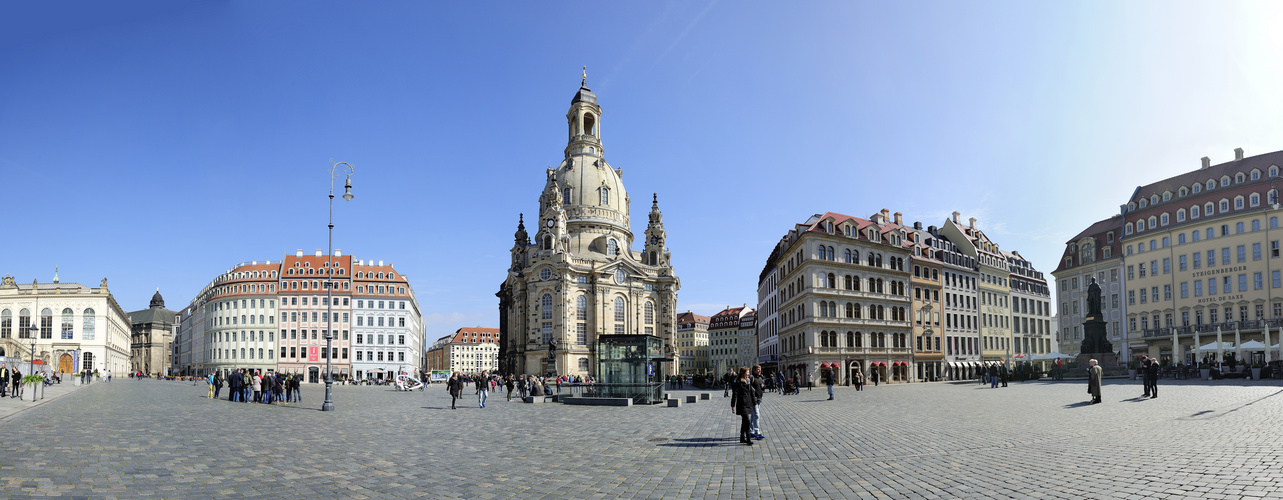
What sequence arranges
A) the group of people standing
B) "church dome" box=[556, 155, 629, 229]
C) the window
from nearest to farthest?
1. the group of people standing
2. the window
3. "church dome" box=[556, 155, 629, 229]

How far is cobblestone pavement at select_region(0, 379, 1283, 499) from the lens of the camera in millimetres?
10914

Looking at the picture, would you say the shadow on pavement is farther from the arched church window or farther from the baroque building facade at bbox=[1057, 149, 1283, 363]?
the arched church window

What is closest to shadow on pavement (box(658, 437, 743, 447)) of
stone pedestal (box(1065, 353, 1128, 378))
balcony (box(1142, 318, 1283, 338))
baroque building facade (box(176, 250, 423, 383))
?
stone pedestal (box(1065, 353, 1128, 378))

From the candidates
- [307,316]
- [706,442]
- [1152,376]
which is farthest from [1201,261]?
[307,316]

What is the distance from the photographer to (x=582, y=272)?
352ft

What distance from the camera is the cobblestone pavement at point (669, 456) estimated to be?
10914 millimetres

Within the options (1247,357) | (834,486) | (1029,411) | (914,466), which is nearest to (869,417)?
(1029,411)

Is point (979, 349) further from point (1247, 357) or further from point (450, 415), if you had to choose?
point (450, 415)

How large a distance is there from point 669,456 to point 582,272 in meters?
92.8

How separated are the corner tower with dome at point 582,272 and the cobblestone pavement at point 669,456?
76048 mm

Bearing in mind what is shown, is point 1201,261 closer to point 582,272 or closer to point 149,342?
point 582,272

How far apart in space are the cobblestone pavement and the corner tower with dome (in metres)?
76.0

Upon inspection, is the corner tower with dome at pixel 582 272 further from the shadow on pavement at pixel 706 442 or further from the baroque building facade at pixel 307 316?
the shadow on pavement at pixel 706 442

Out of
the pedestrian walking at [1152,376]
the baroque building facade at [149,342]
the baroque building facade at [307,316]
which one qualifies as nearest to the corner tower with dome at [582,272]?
the baroque building facade at [307,316]
